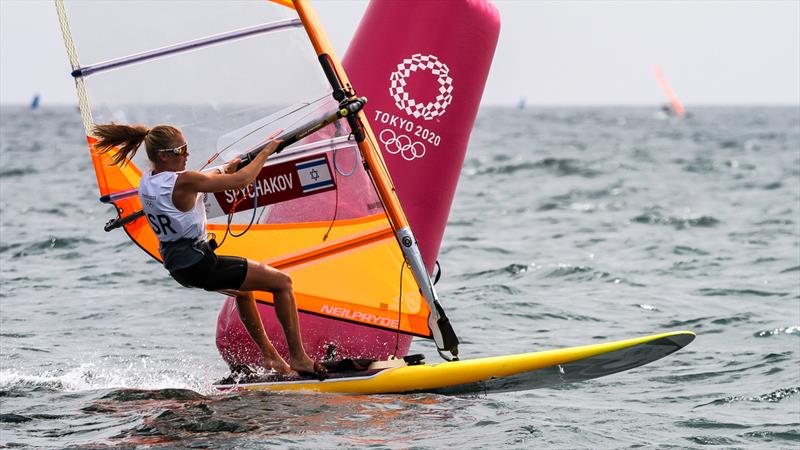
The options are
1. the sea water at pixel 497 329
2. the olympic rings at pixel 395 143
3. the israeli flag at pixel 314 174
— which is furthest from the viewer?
the olympic rings at pixel 395 143

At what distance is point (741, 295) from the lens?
9.95 m

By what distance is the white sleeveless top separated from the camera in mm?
5672

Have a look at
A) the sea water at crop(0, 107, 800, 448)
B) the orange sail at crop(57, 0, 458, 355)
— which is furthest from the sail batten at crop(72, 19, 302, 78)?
the sea water at crop(0, 107, 800, 448)

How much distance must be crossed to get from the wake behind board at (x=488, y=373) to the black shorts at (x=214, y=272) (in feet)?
2.47

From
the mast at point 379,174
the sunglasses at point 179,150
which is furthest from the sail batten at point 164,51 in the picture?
the sunglasses at point 179,150

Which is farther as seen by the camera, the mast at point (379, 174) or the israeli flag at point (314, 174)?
the israeli flag at point (314, 174)

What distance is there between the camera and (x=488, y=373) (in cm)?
618

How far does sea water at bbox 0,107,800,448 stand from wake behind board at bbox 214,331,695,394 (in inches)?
3.4

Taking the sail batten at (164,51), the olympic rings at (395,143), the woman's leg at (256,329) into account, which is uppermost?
the sail batten at (164,51)

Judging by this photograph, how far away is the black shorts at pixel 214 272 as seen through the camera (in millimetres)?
5840

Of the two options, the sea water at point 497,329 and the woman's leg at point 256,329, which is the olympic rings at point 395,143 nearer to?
the woman's leg at point 256,329

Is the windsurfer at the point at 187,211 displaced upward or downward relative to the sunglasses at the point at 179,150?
downward

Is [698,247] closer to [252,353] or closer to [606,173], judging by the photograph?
[252,353]

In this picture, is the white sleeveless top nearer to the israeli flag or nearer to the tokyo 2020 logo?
the israeli flag
